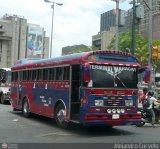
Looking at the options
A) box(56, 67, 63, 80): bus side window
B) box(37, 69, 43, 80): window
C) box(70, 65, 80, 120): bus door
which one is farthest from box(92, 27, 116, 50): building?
box(70, 65, 80, 120): bus door

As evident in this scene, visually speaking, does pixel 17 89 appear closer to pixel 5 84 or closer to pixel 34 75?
pixel 34 75

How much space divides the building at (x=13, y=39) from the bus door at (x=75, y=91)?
106412 millimetres

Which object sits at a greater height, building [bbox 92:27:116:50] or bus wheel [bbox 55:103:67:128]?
building [bbox 92:27:116:50]

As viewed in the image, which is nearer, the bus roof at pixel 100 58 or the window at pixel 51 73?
the bus roof at pixel 100 58

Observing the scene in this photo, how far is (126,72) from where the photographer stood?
1479 centimetres

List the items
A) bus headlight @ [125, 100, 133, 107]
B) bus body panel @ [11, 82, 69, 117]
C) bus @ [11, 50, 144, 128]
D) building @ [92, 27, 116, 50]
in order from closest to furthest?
bus @ [11, 50, 144, 128] < bus headlight @ [125, 100, 133, 107] < bus body panel @ [11, 82, 69, 117] < building @ [92, 27, 116, 50]

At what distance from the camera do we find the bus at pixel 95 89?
14031 mm

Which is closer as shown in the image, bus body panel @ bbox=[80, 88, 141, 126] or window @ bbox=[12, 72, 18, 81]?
bus body panel @ bbox=[80, 88, 141, 126]

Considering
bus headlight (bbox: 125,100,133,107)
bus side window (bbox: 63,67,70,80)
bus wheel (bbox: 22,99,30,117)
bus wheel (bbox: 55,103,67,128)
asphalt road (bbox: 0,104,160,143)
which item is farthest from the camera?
bus wheel (bbox: 22,99,30,117)

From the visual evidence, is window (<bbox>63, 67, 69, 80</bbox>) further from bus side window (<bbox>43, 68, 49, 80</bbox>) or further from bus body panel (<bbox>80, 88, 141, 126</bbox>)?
bus side window (<bbox>43, 68, 49, 80</bbox>)

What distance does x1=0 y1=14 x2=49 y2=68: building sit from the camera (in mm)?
122812

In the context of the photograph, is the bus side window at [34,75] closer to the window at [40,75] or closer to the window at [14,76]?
the window at [40,75]

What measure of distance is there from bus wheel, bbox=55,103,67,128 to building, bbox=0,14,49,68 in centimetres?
10546

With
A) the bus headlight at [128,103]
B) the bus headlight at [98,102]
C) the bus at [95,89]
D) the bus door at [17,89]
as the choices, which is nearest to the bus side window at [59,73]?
the bus at [95,89]
